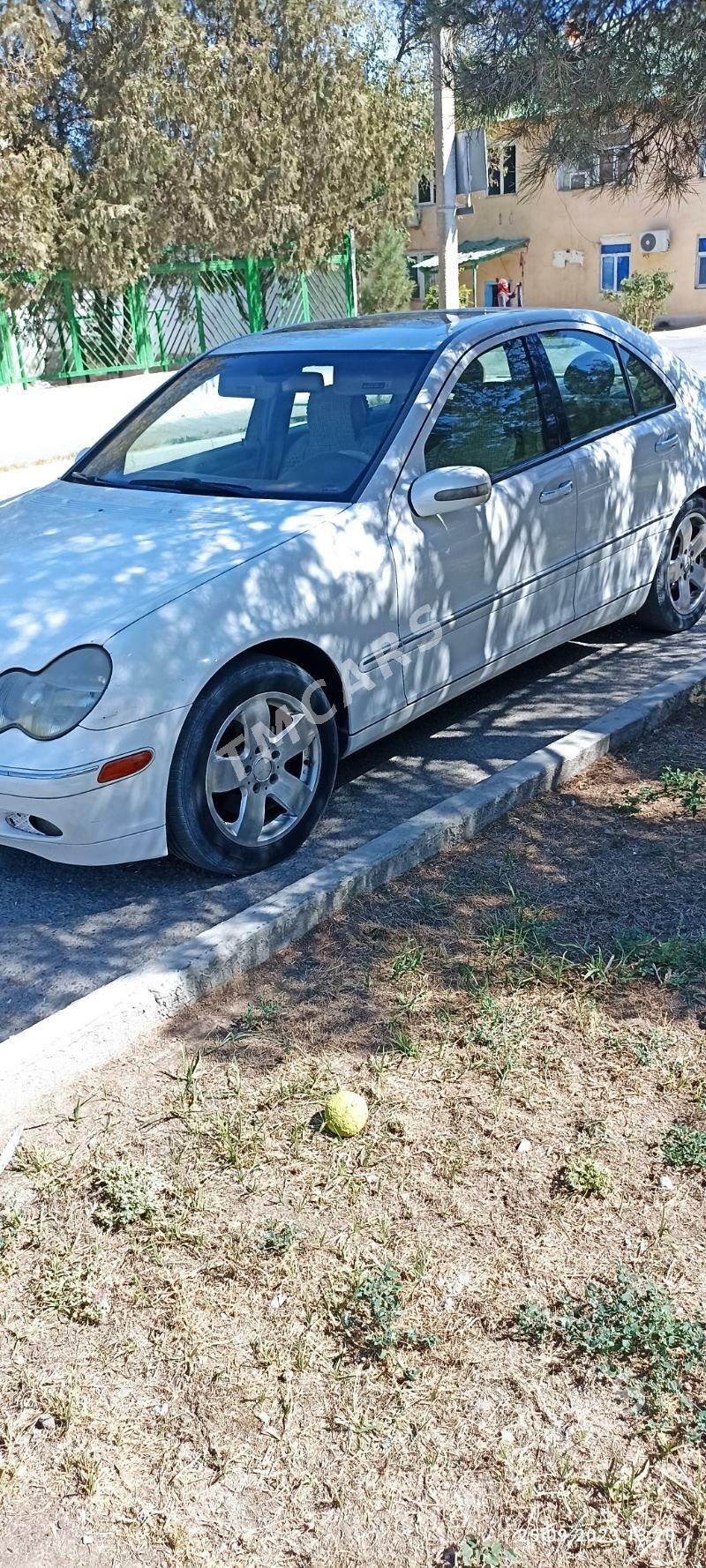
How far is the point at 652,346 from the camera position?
6.44m

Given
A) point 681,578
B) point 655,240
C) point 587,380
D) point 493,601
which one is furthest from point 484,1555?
point 655,240

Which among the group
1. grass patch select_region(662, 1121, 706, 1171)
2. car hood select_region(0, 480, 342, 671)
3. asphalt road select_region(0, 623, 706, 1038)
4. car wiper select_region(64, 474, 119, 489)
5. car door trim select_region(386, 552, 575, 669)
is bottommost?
grass patch select_region(662, 1121, 706, 1171)

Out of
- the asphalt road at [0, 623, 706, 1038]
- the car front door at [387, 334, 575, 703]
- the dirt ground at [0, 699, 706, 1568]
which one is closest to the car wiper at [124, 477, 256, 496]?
the car front door at [387, 334, 575, 703]

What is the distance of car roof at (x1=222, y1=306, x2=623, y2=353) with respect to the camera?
528cm

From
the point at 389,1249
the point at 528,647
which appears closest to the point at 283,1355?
the point at 389,1249

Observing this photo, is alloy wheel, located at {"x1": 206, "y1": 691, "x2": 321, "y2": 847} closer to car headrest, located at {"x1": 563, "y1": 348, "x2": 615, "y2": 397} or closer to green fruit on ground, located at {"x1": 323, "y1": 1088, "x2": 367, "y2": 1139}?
green fruit on ground, located at {"x1": 323, "y1": 1088, "x2": 367, "y2": 1139}

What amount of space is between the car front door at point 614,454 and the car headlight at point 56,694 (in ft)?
8.29

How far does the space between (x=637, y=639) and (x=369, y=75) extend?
21.4 meters

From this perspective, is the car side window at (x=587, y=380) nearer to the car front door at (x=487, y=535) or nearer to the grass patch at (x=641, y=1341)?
the car front door at (x=487, y=535)

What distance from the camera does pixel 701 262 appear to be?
39.4 m

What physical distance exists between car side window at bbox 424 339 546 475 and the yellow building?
115ft

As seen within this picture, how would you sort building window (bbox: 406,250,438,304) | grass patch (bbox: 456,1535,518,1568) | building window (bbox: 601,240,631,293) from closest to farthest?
1. grass patch (bbox: 456,1535,518,1568)
2. building window (bbox: 601,240,631,293)
3. building window (bbox: 406,250,438,304)

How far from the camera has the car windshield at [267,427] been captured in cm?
494

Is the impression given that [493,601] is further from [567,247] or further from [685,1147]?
[567,247]
